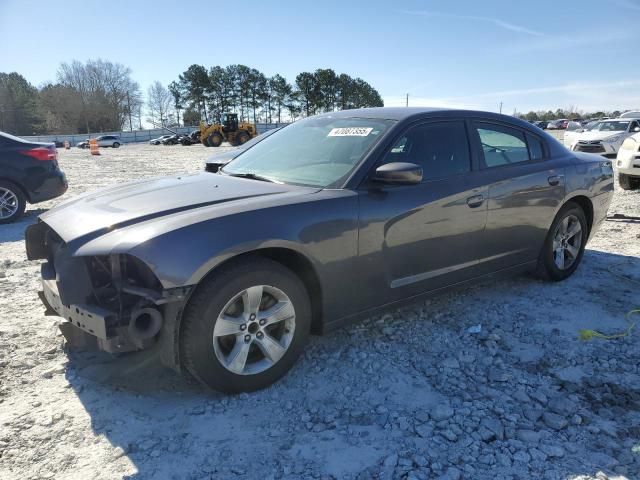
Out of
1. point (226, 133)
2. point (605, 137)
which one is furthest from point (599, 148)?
point (226, 133)

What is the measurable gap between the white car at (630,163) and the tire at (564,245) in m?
5.10

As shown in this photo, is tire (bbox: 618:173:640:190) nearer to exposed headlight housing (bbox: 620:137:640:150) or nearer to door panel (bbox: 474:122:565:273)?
exposed headlight housing (bbox: 620:137:640:150)

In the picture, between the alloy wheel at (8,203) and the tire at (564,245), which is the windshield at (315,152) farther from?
the alloy wheel at (8,203)

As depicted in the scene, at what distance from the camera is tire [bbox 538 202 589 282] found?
4387mm

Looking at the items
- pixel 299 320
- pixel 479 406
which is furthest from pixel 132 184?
pixel 479 406

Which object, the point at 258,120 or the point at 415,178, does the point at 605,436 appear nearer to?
the point at 415,178

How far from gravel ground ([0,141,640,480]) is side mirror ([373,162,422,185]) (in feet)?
3.80

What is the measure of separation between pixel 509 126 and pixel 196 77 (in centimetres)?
8527

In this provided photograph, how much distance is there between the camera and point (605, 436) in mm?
2396

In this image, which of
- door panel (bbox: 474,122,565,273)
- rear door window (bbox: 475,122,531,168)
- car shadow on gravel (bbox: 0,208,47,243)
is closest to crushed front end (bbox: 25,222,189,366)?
door panel (bbox: 474,122,565,273)

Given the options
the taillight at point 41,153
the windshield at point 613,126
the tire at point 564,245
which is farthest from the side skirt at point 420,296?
the windshield at point 613,126

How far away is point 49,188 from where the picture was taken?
296 inches

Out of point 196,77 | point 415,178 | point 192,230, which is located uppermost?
point 196,77

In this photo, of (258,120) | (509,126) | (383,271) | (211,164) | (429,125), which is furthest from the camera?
(258,120)
